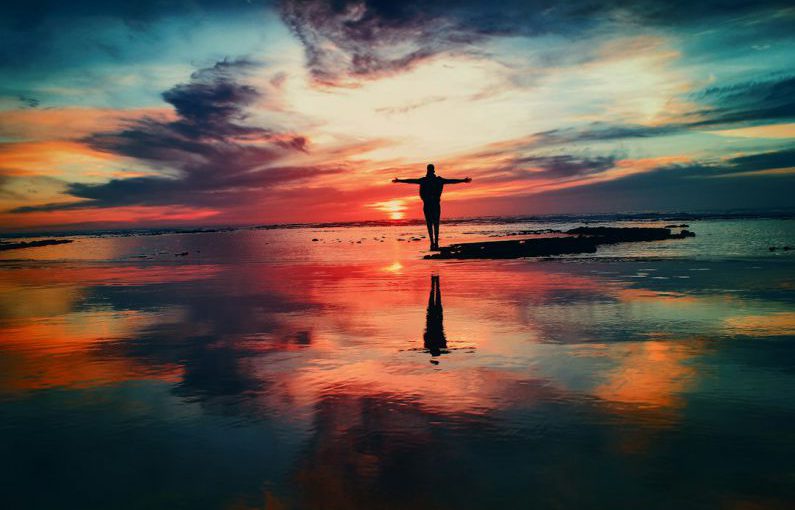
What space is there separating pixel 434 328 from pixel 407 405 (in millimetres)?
5675

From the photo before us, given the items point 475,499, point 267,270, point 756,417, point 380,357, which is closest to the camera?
point 475,499

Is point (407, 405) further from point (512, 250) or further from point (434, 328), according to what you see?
point (512, 250)

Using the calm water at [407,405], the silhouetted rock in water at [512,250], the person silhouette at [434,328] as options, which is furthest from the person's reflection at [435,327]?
the silhouetted rock in water at [512,250]

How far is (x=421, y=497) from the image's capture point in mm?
5348

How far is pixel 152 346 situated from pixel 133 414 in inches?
187

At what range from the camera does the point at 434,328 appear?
1347 cm

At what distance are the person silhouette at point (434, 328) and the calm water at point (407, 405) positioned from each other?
10cm

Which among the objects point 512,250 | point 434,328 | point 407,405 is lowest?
point 407,405

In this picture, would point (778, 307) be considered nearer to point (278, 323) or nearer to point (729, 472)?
point (729, 472)

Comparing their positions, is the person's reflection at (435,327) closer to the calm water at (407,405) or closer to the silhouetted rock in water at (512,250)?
the calm water at (407,405)

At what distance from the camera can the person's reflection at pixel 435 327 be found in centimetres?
1131

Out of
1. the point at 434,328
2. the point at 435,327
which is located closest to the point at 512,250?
the point at 435,327

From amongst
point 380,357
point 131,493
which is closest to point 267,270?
point 380,357

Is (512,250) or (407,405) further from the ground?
(512,250)
